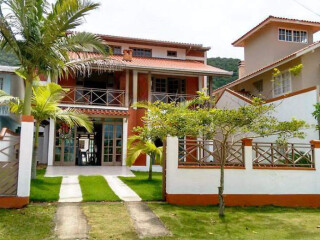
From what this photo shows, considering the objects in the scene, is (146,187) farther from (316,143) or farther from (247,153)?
(316,143)

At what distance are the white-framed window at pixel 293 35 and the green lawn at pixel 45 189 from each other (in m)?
14.9

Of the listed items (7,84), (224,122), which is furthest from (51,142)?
(224,122)

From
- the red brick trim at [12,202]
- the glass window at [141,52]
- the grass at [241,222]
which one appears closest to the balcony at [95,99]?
the glass window at [141,52]

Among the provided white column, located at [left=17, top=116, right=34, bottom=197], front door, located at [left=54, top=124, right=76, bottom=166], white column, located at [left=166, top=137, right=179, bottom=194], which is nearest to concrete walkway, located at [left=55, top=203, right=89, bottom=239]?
white column, located at [left=17, top=116, right=34, bottom=197]

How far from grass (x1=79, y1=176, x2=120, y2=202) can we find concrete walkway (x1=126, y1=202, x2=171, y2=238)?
782 millimetres

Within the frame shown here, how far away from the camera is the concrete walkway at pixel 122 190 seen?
A: 830 centimetres

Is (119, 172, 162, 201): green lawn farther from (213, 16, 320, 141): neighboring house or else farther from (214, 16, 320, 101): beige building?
(214, 16, 320, 101): beige building

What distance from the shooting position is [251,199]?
27.8ft

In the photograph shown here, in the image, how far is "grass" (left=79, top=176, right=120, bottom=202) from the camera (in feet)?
26.4

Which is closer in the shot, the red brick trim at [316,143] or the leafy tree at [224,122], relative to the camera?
the leafy tree at [224,122]

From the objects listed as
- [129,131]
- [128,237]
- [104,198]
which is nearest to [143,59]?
[129,131]

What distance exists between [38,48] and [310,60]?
40.6ft

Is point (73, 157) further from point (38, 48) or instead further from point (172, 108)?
point (172, 108)

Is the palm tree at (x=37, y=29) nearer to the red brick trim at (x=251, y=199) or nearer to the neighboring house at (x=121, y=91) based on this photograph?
the neighboring house at (x=121, y=91)
